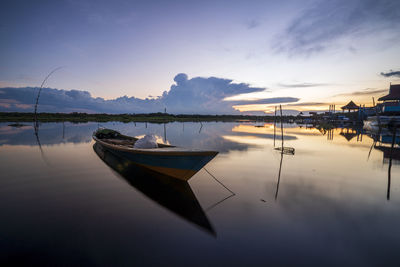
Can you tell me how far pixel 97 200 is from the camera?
6.77 m

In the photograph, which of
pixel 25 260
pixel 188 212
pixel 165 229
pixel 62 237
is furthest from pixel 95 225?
pixel 188 212

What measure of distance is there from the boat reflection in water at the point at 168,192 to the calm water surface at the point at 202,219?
4cm

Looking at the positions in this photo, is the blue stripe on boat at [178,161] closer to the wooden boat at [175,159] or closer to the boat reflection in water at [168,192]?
the wooden boat at [175,159]

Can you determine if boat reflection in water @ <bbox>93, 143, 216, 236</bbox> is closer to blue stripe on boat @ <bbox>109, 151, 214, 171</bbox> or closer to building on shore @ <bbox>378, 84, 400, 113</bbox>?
blue stripe on boat @ <bbox>109, 151, 214, 171</bbox>

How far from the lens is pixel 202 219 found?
5617 mm

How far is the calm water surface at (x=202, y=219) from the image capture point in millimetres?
4156

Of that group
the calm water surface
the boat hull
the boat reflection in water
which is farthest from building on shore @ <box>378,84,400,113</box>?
the boat reflection in water

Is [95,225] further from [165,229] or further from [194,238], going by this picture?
[194,238]

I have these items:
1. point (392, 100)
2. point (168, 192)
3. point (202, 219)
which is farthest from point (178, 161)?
point (392, 100)

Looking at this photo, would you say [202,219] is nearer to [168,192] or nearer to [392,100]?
[168,192]

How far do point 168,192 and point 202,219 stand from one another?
2319 millimetres

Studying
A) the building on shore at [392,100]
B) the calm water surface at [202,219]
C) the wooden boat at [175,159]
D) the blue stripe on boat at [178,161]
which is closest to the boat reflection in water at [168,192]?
the calm water surface at [202,219]

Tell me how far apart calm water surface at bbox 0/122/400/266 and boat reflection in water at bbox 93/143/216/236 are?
0.04 meters

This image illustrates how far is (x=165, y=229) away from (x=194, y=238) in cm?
87
